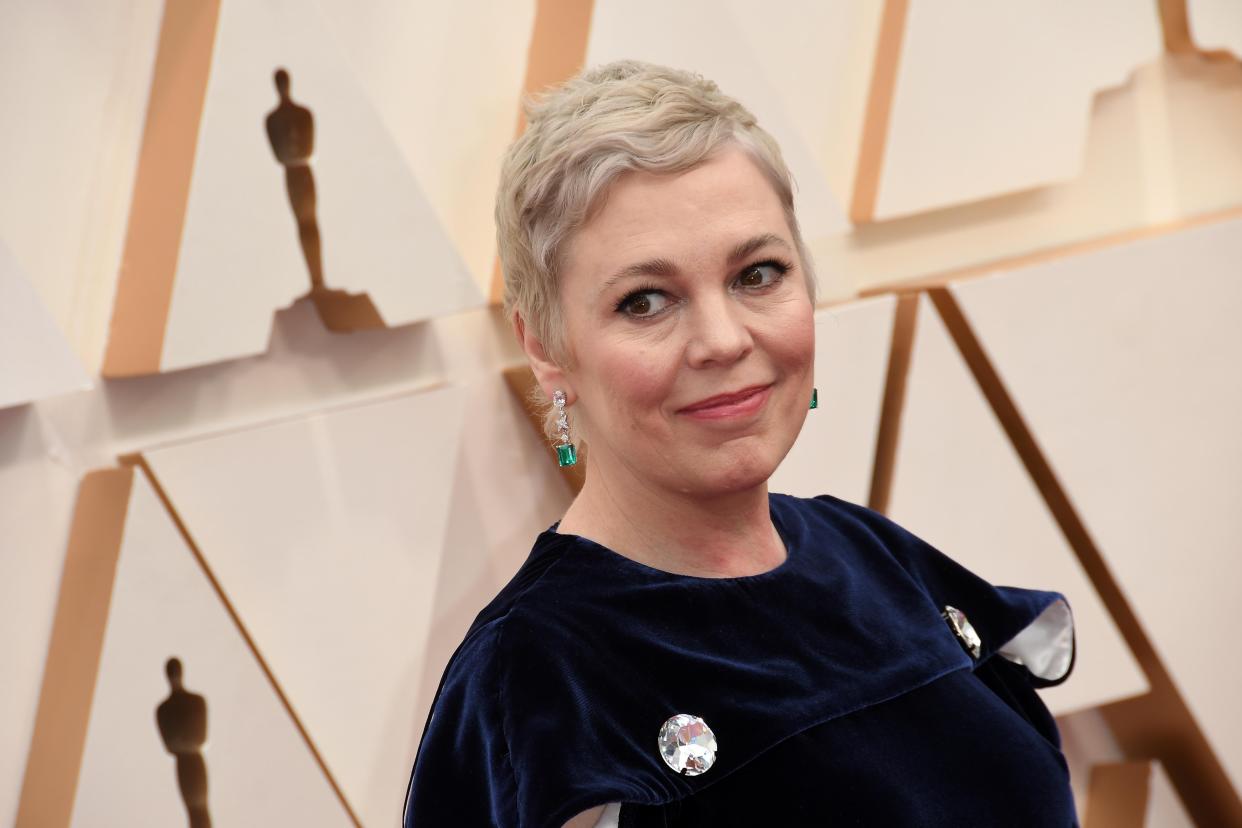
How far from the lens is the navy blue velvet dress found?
2.87ft

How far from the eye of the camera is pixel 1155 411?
1.74 meters

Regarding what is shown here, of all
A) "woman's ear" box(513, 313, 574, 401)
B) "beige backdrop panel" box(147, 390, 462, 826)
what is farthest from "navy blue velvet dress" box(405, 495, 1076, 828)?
"beige backdrop panel" box(147, 390, 462, 826)

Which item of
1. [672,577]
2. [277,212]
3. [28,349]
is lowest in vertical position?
[672,577]

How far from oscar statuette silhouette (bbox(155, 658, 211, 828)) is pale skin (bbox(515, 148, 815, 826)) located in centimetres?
49

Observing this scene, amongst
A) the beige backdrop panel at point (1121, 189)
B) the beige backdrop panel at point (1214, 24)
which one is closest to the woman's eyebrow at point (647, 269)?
the beige backdrop panel at point (1121, 189)

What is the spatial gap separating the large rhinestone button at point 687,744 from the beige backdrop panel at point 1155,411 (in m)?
0.90

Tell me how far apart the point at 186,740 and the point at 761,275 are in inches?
28.1

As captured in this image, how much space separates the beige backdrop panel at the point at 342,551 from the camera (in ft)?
4.19

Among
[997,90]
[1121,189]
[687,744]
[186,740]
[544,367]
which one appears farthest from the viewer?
[1121,189]

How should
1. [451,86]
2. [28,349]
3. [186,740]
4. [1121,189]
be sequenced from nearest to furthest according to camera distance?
1. [28,349]
2. [186,740]
3. [451,86]
4. [1121,189]

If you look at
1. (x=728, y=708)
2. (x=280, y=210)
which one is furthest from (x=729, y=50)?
(x=728, y=708)

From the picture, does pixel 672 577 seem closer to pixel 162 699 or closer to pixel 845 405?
pixel 162 699

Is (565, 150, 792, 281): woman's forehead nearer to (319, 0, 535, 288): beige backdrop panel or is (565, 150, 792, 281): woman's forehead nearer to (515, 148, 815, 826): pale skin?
(515, 148, 815, 826): pale skin

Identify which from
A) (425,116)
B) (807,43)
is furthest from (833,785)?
(807,43)
